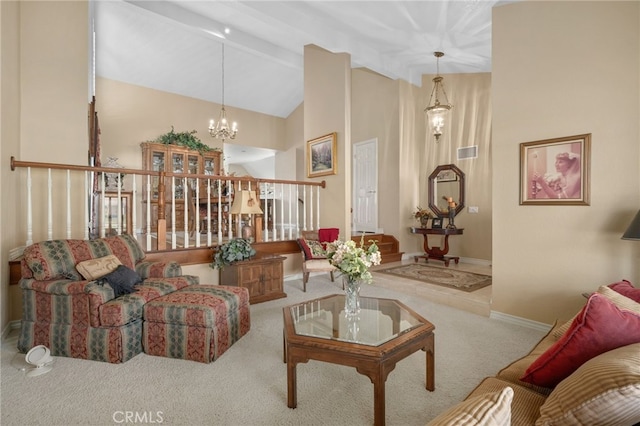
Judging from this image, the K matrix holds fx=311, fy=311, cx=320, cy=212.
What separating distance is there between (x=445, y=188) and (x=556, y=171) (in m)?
3.30

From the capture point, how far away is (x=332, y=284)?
475 cm

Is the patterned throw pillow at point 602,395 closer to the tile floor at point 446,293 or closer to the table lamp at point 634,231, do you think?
the table lamp at point 634,231

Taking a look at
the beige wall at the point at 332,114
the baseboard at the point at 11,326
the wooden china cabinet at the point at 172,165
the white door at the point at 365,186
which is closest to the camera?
the baseboard at the point at 11,326

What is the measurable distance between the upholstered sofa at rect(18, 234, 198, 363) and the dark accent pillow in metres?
0.04

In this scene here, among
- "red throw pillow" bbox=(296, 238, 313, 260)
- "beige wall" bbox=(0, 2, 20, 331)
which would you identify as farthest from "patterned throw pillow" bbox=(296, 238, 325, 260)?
"beige wall" bbox=(0, 2, 20, 331)

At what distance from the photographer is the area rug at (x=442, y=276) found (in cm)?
414

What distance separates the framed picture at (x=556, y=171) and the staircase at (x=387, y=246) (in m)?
2.97

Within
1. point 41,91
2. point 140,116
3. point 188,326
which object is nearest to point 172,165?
point 140,116

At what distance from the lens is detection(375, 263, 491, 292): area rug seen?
4.14 meters

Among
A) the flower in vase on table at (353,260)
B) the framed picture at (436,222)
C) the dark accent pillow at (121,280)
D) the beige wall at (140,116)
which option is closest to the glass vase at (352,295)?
the flower in vase on table at (353,260)

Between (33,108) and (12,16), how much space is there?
0.84 metres

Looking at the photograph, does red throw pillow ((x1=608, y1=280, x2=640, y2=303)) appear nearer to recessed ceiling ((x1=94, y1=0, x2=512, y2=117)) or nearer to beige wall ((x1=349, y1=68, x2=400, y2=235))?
recessed ceiling ((x1=94, y1=0, x2=512, y2=117))

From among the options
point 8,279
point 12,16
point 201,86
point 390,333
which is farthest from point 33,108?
point 201,86

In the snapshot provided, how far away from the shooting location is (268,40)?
19.5ft
